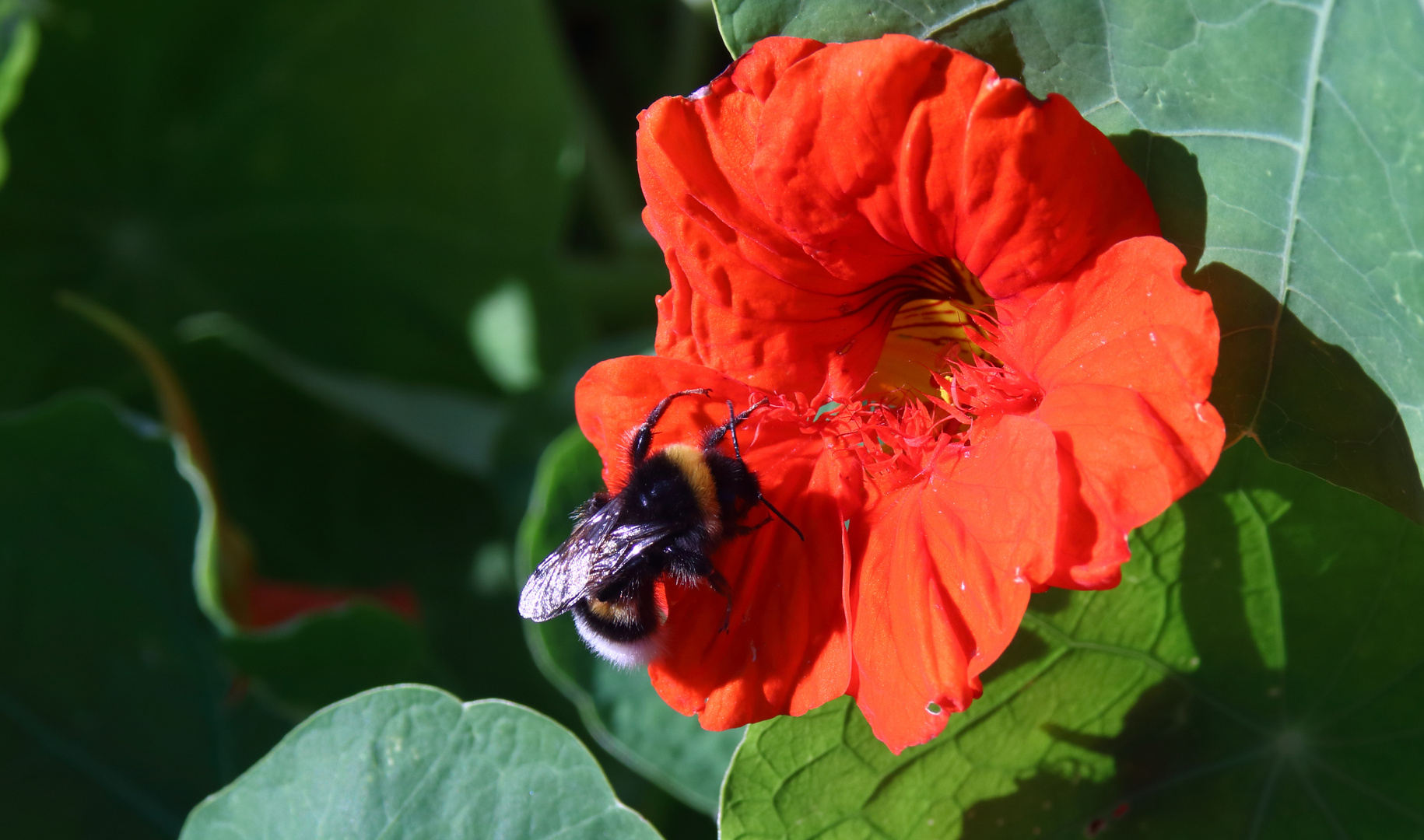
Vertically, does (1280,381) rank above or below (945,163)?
below

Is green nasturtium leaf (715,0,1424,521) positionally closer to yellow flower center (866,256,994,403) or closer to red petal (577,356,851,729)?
yellow flower center (866,256,994,403)

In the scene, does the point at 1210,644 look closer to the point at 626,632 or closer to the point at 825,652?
the point at 825,652

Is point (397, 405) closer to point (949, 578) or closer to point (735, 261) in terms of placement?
point (735, 261)

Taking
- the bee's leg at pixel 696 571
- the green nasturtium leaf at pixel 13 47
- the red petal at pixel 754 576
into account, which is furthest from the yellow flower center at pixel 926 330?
the green nasturtium leaf at pixel 13 47

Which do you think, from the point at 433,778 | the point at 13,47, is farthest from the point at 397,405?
the point at 433,778

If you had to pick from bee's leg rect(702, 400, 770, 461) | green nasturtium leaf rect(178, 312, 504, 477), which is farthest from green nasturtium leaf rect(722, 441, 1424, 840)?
green nasturtium leaf rect(178, 312, 504, 477)

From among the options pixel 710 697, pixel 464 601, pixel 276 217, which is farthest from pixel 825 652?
pixel 276 217

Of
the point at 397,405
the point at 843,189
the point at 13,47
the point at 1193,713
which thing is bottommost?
the point at 1193,713
